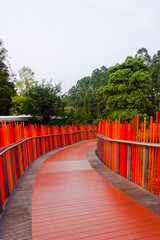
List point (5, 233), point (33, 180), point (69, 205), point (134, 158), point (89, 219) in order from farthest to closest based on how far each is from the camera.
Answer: point (33, 180)
point (134, 158)
point (69, 205)
point (89, 219)
point (5, 233)

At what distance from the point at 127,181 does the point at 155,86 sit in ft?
117

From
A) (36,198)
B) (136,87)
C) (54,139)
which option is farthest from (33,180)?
(136,87)

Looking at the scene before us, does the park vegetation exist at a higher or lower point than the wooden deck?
higher

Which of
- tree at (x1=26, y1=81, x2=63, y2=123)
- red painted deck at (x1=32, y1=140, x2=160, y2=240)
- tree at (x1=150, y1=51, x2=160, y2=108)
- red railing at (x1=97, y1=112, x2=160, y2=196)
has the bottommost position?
red painted deck at (x1=32, y1=140, x2=160, y2=240)

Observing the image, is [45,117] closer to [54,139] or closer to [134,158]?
[54,139]

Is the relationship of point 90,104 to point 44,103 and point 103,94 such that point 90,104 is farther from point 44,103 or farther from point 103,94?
point 44,103

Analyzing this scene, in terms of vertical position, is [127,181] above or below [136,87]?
below

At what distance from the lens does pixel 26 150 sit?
23.3ft

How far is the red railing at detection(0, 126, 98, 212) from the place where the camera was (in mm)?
3834

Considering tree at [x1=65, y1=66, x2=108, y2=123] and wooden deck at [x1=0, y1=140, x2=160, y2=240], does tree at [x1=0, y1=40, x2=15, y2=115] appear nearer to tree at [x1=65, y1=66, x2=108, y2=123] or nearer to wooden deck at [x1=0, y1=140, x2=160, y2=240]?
tree at [x1=65, y1=66, x2=108, y2=123]

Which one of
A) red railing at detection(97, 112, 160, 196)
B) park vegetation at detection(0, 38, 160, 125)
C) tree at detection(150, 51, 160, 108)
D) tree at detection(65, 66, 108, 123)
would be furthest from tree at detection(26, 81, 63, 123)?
tree at detection(150, 51, 160, 108)

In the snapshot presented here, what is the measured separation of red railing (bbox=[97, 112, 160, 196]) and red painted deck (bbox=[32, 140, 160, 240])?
0.62 metres

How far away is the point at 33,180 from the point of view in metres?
5.45

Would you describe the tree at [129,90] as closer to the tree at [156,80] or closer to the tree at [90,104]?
the tree at [90,104]
